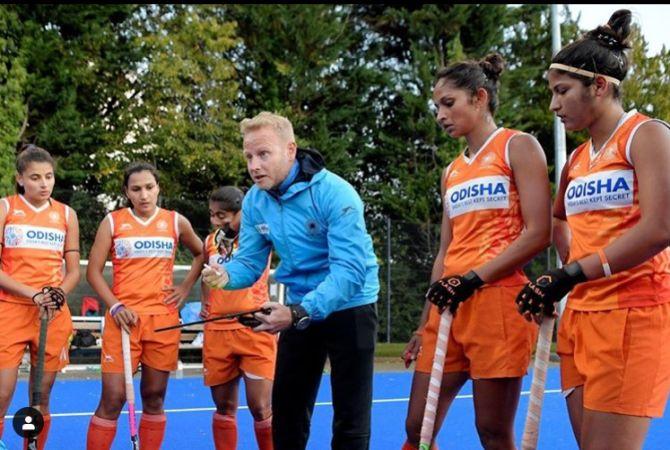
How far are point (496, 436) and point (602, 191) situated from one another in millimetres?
1261

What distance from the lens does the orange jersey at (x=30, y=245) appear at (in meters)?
5.49

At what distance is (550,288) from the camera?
305 cm

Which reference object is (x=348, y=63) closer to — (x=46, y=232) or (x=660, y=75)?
(x=660, y=75)

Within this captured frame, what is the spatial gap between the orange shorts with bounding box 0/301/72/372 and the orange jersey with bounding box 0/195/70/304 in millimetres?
75

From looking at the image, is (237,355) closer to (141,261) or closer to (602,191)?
(141,261)

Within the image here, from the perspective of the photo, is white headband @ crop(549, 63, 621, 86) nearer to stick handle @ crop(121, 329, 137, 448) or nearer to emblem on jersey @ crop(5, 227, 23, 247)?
stick handle @ crop(121, 329, 137, 448)

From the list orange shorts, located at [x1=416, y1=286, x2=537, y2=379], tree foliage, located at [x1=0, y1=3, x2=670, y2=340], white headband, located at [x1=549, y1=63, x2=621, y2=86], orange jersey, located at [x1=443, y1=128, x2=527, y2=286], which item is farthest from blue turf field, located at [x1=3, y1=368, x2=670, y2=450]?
tree foliage, located at [x1=0, y1=3, x2=670, y2=340]

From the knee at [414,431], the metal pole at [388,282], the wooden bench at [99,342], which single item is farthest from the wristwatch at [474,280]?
the metal pole at [388,282]

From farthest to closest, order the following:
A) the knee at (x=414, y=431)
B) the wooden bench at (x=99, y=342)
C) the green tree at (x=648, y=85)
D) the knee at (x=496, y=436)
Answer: the green tree at (x=648, y=85) < the wooden bench at (x=99, y=342) < the knee at (x=414, y=431) < the knee at (x=496, y=436)

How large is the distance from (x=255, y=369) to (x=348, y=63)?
16379mm

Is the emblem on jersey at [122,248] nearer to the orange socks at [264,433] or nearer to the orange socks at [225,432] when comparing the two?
the orange socks at [225,432]

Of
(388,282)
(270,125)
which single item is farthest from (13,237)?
(388,282)

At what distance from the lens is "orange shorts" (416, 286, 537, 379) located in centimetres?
367

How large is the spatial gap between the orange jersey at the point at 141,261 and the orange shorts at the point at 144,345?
9 cm
